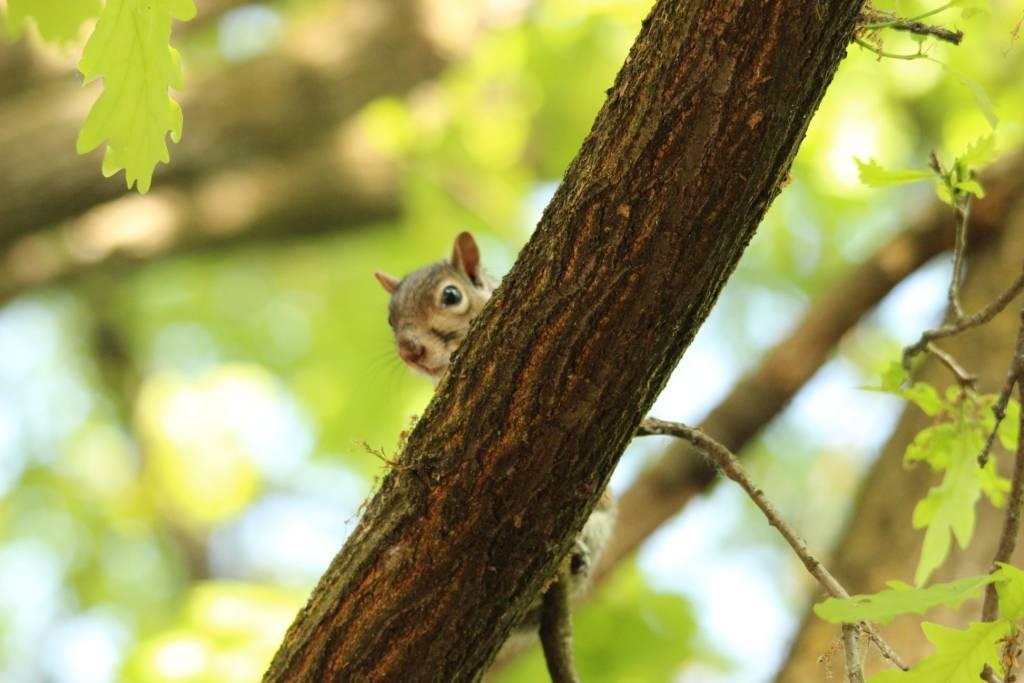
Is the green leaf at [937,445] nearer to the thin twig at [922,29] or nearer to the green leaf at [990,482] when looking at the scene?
the green leaf at [990,482]

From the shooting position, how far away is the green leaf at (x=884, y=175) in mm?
1915

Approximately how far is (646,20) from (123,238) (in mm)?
5348

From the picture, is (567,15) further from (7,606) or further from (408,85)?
→ (7,606)

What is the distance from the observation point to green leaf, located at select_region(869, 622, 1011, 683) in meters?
1.62

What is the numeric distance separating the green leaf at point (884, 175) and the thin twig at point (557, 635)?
3.39 feet

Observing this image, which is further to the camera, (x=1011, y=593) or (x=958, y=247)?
(x=958, y=247)

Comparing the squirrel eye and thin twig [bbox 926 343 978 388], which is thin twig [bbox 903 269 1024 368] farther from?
the squirrel eye

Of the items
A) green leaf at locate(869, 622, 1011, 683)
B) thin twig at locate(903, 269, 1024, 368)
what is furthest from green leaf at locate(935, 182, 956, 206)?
green leaf at locate(869, 622, 1011, 683)

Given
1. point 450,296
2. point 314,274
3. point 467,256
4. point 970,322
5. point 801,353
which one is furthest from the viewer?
point 314,274

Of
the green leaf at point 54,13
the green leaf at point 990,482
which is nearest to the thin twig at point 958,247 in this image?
the green leaf at point 990,482

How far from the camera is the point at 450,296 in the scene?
11.9 feet

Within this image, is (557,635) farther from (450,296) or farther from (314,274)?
(314,274)

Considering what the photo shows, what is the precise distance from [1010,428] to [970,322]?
485mm

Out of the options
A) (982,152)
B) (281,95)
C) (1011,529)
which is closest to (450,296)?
(982,152)
